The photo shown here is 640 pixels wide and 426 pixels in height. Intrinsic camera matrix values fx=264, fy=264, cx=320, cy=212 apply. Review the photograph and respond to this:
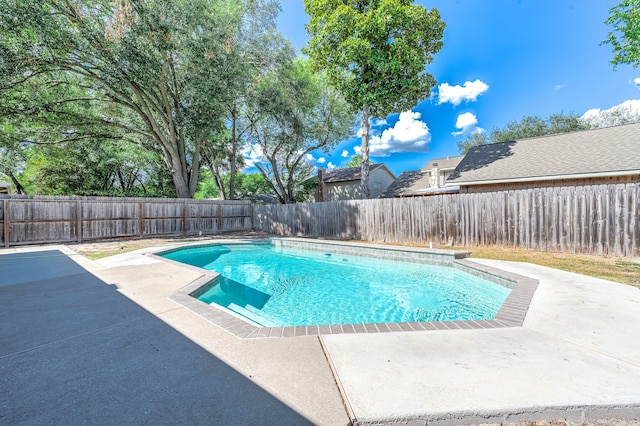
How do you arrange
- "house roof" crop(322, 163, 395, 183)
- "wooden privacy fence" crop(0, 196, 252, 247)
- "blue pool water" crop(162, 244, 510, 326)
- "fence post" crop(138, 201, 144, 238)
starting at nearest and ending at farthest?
"blue pool water" crop(162, 244, 510, 326), "wooden privacy fence" crop(0, 196, 252, 247), "fence post" crop(138, 201, 144, 238), "house roof" crop(322, 163, 395, 183)

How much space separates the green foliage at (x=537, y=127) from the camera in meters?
23.6

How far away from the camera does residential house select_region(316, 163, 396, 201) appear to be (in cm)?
2283

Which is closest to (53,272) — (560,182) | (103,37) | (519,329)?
(519,329)

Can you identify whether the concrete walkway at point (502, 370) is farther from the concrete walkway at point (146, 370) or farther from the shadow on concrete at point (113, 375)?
the shadow on concrete at point (113, 375)

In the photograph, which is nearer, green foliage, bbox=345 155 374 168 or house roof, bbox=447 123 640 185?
house roof, bbox=447 123 640 185

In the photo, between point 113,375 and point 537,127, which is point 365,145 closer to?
point 113,375

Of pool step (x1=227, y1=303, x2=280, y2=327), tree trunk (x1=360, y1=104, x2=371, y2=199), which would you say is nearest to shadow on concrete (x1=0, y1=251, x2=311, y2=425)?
pool step (x1=227, y1=303, x2=280, y2=327)

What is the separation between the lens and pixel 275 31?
14.8 m

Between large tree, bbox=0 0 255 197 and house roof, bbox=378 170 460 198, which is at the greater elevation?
large tree, bbox=0 0 255 197

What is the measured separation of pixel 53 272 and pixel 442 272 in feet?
26.3

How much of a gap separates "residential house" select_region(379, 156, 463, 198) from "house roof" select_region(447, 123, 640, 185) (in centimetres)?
631

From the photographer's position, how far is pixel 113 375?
187 centimetres

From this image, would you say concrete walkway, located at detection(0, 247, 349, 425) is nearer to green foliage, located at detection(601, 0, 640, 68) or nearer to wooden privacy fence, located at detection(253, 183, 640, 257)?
wooden privacy fence, located at detection(253, 183, 640, 257)

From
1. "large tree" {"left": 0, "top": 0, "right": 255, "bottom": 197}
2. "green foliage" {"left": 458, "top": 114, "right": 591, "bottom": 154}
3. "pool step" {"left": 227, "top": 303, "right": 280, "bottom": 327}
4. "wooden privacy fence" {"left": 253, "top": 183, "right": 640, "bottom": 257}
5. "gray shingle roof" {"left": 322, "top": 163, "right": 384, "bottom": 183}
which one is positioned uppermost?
"green foliage" {"left": 458, "top": 114, "right": 591, "bottom": 154}
